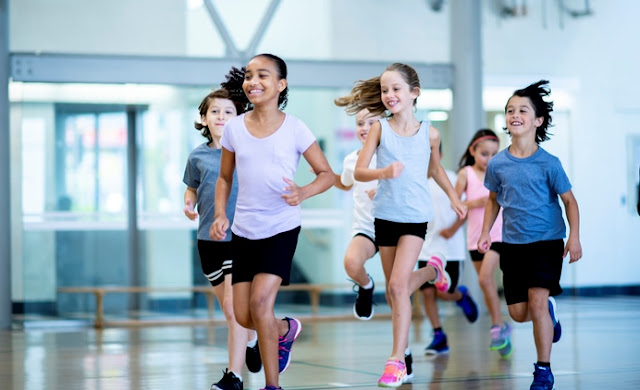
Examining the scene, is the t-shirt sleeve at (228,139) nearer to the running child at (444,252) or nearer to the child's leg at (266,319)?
the child's leg at (266,319)

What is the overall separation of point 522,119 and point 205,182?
1.60 metres

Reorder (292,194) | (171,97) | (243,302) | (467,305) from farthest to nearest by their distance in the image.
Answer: (171,97)
(467,305)
(243,302)
(292,194)

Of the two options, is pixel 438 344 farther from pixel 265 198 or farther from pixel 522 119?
pixel 265 198

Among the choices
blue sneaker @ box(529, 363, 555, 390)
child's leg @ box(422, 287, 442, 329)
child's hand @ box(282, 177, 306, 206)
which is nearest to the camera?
child's hand @ box(282, 177, 306, 206)

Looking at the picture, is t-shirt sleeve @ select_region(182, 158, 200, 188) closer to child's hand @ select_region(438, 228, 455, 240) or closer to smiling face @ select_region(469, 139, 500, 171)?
child's hand @ select_region(438, 228, 455, 240)

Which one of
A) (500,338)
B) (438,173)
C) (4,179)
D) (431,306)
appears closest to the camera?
(438,173)

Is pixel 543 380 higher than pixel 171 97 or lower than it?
lower

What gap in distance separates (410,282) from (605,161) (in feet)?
22.2

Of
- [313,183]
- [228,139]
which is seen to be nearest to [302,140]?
[313,183]

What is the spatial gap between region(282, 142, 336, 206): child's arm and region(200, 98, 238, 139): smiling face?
32.9 inches

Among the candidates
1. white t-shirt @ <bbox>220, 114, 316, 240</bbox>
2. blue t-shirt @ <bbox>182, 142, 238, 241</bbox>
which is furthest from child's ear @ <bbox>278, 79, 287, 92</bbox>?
blue t-shirt @ <bbox>182, 142, 238, 241</bbox>

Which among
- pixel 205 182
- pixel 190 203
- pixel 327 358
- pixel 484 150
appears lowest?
pixel 327 358

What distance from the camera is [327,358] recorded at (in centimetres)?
635

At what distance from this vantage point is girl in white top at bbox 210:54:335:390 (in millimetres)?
4109
